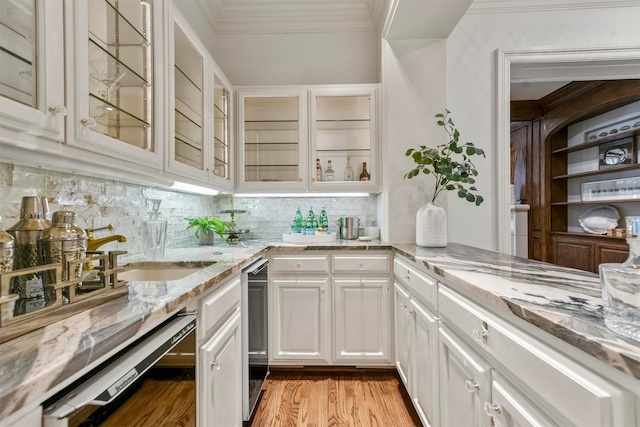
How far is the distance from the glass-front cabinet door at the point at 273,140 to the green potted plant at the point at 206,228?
0.46 meters

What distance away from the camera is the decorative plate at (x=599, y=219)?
3494 mm

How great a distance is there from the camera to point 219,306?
1235mm

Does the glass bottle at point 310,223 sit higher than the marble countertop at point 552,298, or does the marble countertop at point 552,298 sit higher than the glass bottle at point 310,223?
the glass bottle at point 310,223

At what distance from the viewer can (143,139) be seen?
52.4 inches

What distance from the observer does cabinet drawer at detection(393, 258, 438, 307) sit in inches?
54.4

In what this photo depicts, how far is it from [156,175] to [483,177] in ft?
7.66

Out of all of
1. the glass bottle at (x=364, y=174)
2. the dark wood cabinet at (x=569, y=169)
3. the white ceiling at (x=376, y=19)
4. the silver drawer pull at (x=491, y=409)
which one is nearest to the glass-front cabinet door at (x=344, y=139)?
the glass bottle at (x=364, y=174)

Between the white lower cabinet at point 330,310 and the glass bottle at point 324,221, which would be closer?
the white lower cabinet at point 330,310

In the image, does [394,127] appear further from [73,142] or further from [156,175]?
[73,142]

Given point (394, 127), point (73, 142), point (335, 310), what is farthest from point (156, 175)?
point (394, 127)

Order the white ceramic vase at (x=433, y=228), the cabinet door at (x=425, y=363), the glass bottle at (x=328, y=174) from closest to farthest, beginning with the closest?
1. the cabinet door at (x=425, y=363)
2. the white ceramic vase at (x=433, y=228)
3. the glass bottle at (x=328, y=174)

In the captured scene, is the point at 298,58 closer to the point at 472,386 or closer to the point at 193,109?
the point at 193,109

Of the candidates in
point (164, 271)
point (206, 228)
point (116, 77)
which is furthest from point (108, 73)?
point (206, 228)

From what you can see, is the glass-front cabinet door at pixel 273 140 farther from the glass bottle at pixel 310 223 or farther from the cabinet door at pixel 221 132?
the glass bottle at pixel 310 223
